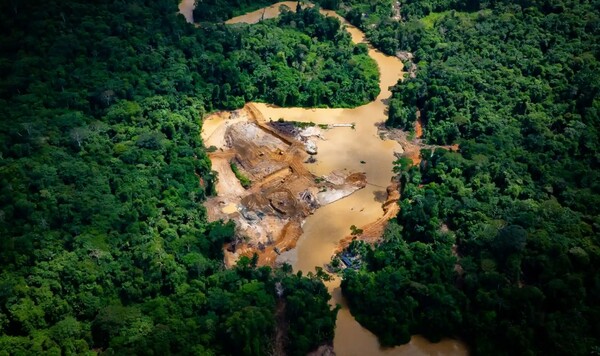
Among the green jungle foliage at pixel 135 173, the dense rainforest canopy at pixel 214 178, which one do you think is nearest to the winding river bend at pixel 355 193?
the dense rainforest canopy at pixel 214 178

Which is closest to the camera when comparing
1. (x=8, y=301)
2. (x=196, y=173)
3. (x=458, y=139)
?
(x=8, y=301)

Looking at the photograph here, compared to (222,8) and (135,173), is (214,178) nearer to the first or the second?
(135,173)

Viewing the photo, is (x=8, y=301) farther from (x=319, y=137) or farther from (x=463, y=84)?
(x=463, y=84)

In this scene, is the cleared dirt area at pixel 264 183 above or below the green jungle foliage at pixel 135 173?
below

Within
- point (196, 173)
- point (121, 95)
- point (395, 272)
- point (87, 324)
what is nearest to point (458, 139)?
point (395, 272)

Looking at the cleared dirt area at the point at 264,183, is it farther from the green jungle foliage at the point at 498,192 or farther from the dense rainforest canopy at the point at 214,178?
the green jungle foliage at the point at 498,192

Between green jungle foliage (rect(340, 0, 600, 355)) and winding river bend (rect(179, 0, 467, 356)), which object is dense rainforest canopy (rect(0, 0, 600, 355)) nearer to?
green jungle foliage (rect(340, 0, 600, 355))

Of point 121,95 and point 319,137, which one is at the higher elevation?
point 121,95
